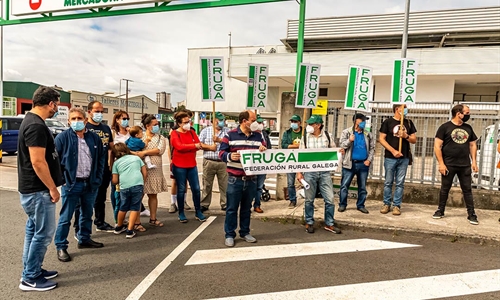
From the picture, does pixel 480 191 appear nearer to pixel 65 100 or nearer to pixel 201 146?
pixel 201 146

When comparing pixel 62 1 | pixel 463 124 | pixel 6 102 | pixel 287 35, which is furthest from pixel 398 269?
pixel 6 102

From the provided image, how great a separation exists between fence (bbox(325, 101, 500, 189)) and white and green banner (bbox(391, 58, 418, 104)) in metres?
0.83

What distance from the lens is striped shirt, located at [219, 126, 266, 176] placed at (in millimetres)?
4559

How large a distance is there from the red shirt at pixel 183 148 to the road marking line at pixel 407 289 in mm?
2799

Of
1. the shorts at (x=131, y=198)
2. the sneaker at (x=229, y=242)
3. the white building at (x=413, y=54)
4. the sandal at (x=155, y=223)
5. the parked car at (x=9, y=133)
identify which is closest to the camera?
the sneaker at (x=229, y=242)

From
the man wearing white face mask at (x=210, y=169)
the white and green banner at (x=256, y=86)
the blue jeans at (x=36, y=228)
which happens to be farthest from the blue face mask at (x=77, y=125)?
the white and green banner at (x=256, y=86)

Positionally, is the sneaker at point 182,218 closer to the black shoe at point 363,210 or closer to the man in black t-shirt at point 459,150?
the black shoe at point 363,210

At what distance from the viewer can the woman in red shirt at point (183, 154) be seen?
213 inches

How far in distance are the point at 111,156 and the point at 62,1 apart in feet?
18.8

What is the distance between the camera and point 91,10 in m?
8.30

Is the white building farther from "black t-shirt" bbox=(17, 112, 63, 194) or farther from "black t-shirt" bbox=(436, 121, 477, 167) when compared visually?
"black t-shirt" bbox=(17, 112, 63, 194)

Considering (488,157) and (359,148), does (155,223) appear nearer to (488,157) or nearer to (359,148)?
(359,148)

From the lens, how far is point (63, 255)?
3.94m

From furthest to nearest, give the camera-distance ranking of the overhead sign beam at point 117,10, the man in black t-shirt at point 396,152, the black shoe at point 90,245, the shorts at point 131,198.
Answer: the overhead sign beam at point 117,10
the man in black t-shirt at point 396,152
the shorts at point 131,198
the black shoe at point 90,245
